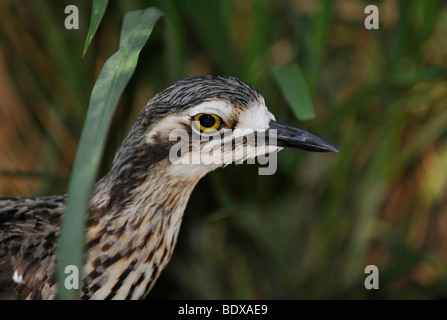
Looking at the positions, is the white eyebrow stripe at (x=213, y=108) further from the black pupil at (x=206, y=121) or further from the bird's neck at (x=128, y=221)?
the bird's neck at (x=128, y=221)

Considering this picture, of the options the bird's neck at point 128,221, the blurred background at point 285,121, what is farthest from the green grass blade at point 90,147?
the blurred background at point 285,121

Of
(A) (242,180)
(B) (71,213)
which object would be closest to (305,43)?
(A) (242,180)

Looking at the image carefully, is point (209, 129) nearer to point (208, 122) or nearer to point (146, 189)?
point (208, 122)

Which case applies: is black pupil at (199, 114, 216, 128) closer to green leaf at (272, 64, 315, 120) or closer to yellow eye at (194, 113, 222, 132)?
yellow eye at (194, 113, 222, 132)

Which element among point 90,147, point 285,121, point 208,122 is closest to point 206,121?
point 208,122

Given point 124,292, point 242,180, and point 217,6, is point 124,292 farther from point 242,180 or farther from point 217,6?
point 217,6

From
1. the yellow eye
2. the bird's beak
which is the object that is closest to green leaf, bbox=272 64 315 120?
the bird's beak
